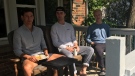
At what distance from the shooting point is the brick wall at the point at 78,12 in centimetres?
583

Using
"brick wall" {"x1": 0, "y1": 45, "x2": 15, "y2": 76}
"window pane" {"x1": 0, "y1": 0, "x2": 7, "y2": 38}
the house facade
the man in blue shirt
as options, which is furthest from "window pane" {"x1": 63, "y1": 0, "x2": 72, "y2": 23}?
"brick wall" {"x1": 0, "y1": 45, "x2": 15, "y2": 76}

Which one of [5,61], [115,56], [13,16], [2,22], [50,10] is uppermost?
[50,10]

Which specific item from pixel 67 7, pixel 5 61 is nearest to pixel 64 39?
pixel 5 61

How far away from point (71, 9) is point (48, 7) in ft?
3.32

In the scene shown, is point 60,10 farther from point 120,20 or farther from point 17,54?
point 120,20

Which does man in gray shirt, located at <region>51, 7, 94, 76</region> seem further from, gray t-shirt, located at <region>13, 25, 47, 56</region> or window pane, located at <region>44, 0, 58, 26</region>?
window pane, located at <region>44, 0, 58, 26</region>

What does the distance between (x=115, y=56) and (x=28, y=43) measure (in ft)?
6.55

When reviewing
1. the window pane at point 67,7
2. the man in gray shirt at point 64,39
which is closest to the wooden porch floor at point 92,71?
the man in gray shirt at point 64,39

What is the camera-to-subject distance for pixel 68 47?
3.52 meters

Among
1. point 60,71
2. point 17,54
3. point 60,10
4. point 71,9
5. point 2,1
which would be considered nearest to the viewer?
point 60,71

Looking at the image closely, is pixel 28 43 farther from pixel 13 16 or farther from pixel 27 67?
pixel 13 16

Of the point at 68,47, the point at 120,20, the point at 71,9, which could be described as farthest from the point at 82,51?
the point at 120,20

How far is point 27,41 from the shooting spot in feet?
10.1

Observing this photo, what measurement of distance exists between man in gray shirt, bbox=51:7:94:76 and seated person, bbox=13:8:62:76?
30 centimetres
